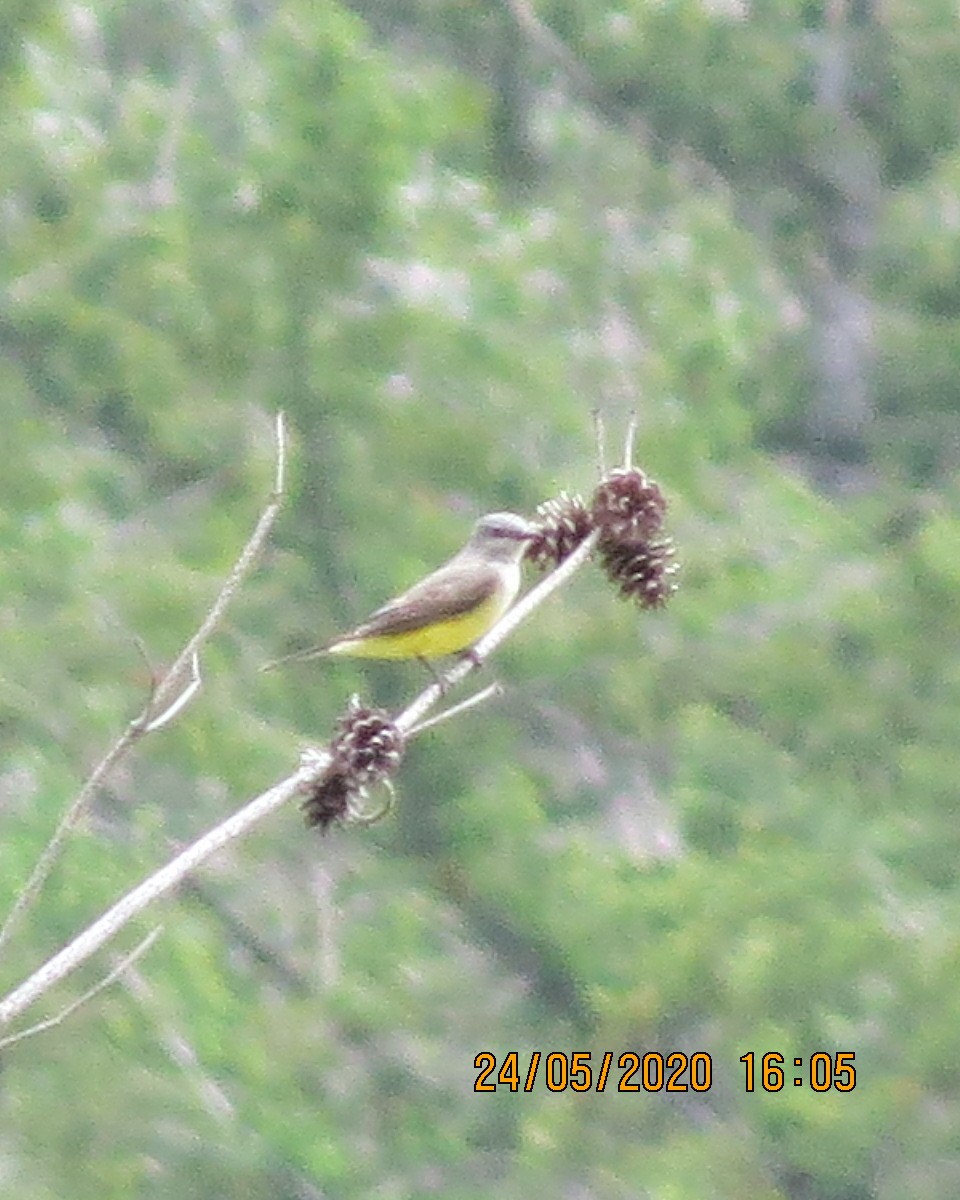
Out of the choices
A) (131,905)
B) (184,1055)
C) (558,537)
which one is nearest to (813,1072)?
(184,1055)

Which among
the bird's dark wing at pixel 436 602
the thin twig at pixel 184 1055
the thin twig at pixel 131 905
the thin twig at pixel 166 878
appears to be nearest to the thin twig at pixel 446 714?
the thin twig at pixel 166 878

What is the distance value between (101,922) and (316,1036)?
3.00 meters

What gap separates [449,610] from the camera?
7.97ft

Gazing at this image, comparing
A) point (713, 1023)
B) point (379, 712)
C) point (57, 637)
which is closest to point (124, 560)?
point (57, 637)

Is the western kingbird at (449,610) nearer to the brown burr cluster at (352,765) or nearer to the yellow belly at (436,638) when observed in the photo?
the yellow belly at (436,638)

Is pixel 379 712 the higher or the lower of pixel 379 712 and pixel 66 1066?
the lower

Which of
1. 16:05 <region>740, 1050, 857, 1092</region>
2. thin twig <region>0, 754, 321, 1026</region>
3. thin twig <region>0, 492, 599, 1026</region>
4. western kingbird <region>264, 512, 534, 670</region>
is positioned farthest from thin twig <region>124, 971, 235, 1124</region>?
thin twig <region>0, 754, 321, 1026</region>

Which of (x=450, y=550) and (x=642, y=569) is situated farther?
(x=450, y=550)

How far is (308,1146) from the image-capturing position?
3982 mm

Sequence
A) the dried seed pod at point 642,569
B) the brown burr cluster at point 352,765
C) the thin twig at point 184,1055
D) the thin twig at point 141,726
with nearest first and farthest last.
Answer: the thin twig at point 141,726 < the brown burr cluster at point 352,765 < the dried seed pod at point 642,569 < the thin twig at point 184,1055

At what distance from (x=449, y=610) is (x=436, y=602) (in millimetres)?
19

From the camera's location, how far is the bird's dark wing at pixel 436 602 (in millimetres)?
2434

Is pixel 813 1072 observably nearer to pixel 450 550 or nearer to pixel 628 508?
pixel 450 550

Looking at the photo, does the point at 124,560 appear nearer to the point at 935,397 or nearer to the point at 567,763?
the point at 567,763
